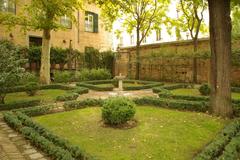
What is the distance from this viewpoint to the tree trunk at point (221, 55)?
20.8 feet

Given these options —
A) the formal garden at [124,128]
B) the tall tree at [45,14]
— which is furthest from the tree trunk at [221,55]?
the tall tree at [45,14]

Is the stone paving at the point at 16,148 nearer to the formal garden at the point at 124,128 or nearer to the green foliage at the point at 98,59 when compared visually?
the formal garden at the point at 124,128

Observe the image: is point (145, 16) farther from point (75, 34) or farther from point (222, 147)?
point (222, 147)

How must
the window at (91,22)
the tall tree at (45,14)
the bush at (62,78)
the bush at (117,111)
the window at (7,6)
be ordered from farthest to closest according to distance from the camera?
the window at (91,22)
the window at (7,6)
the bush at (62,78)
the tall tree at (45,14)
the bush at (117,111)

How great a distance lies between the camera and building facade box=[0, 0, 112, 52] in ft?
58.8

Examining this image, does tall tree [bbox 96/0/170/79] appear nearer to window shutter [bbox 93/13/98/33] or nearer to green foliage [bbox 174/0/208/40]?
green foliage [bbox 174/0/208/40]

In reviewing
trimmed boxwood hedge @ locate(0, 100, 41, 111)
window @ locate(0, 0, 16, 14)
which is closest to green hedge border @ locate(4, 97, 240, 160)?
trimmed boxwood hedge @ locate(0, 100, 41, 111)

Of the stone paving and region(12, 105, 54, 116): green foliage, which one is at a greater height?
region(12, 105, 54, 116): green foliage

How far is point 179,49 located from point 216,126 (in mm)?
10975

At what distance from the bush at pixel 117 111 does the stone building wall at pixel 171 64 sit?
9.52 m

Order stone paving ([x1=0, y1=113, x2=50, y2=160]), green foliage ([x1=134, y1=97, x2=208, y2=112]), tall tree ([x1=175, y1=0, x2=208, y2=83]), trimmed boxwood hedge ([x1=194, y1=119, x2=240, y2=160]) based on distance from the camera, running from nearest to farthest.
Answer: trimmed boxwood hedge ([x1=194, y1=119, x2=240, y2=160]), stone paving ([x1=0, y1=113, x2=50, y2=160]), green foliage ([x1=134, y1=97, x2=208, y2=112]), tall tree ([x1=175, y1=0, x2=208, y2=83])

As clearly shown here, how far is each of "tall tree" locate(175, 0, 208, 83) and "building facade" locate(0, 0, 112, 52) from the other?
7.42m

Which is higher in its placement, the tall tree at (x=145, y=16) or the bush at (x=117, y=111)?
the tall tree at (x=145, y=16)

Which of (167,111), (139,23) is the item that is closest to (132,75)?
(139,23)
